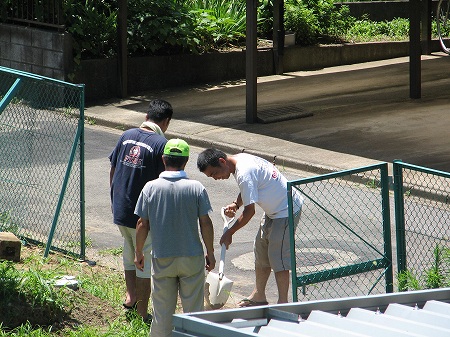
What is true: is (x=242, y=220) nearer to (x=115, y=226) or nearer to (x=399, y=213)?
(x=399, y=213)

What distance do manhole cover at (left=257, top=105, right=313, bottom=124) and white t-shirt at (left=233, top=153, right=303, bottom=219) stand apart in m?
7.66

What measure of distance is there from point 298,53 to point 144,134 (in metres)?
13.1

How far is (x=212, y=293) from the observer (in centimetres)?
676

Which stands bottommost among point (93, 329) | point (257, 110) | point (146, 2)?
point (93, 329)

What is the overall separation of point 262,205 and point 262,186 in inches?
7.0

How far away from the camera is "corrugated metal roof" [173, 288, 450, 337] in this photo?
3.88 m

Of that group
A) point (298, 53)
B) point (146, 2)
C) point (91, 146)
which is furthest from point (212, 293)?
point (298, 53)

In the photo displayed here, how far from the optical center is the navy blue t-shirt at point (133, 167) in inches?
268

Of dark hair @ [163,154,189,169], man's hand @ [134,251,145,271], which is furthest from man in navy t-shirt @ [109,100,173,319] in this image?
dark hair @ [163,154,189,169]

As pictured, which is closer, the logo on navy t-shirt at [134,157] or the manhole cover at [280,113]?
the logo on navy t-shirt at [134,157]

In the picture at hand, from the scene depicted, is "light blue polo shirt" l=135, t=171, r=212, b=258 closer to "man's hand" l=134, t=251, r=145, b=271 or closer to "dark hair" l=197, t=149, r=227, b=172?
"man's hand" l=134, t=251, r=145, b=271

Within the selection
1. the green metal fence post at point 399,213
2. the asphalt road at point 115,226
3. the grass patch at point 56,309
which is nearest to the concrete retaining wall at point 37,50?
the asphalt road at point 115,226

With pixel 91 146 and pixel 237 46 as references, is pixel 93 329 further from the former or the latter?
pixel 237 46

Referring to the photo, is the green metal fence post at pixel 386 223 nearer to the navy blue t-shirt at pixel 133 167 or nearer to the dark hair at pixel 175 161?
the dark hair at pixel 175 161
